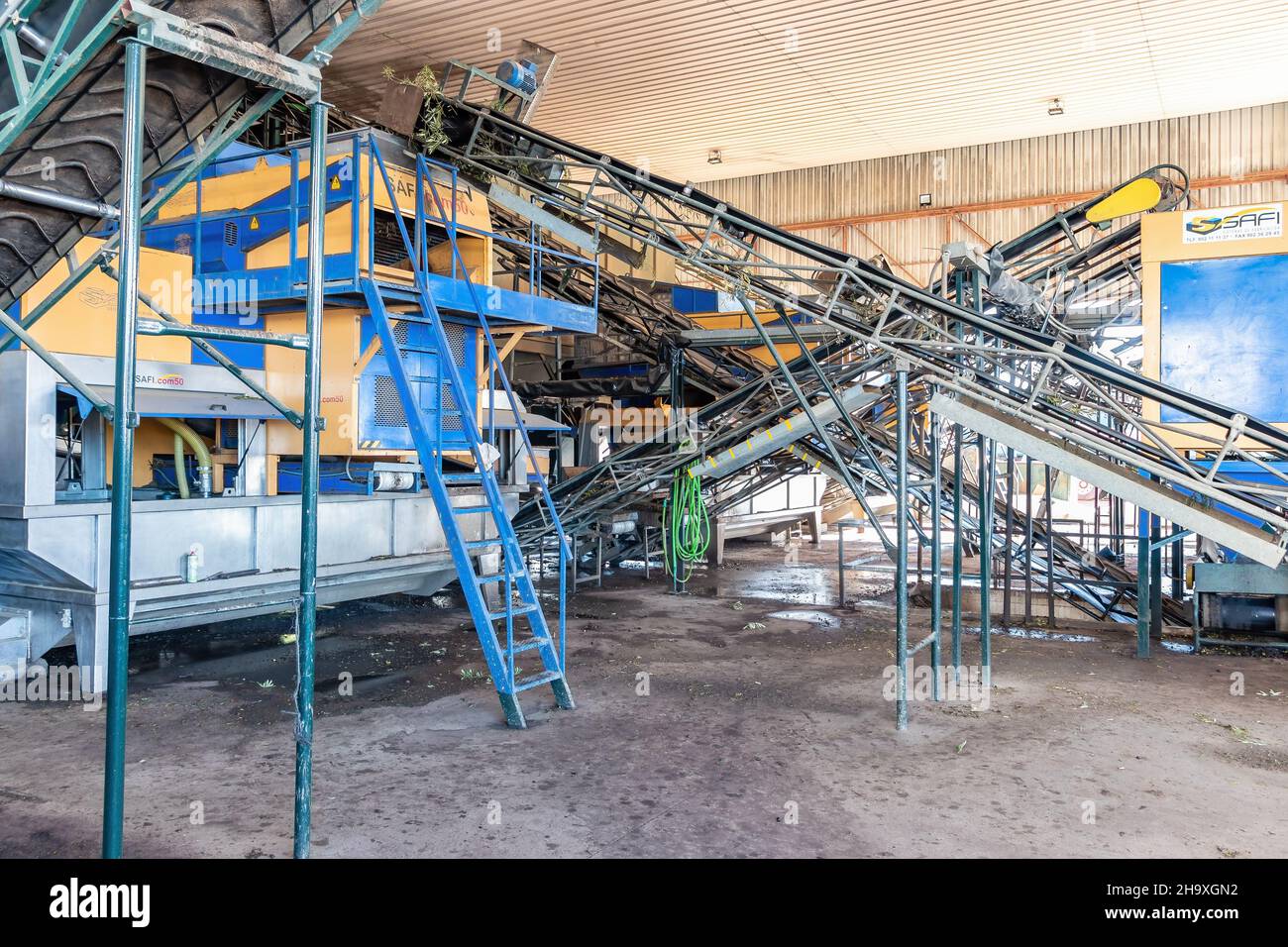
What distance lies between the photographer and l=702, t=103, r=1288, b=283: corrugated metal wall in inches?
782

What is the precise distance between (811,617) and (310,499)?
27.9 feet

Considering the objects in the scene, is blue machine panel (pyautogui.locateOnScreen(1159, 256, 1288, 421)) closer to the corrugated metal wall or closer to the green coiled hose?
the green coiled hose

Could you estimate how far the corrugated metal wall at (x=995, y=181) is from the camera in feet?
65.2

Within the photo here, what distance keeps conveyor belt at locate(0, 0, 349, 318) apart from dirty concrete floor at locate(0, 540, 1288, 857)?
10.7 ft

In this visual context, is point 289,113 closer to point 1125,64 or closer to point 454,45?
point 454,45

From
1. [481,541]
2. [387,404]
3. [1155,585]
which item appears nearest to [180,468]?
[387,404]

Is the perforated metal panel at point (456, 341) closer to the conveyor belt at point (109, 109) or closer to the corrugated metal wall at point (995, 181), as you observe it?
the conveyor belt at point (109, 109)

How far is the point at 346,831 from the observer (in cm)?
515

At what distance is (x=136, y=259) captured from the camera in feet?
11.4

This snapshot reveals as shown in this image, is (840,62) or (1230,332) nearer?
(1230,332)

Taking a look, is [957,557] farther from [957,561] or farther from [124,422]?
[124,422]

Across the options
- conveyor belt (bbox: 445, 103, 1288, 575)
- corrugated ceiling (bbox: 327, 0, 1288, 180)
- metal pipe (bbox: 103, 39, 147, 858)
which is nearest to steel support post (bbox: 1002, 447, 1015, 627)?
conveyor belt (bbox: 445, 103, 1288, 575)

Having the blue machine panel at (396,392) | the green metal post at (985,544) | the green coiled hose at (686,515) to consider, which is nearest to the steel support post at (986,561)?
the green metal post at (985,544)
